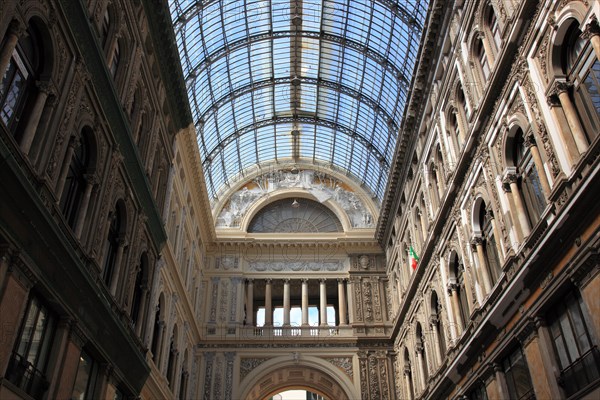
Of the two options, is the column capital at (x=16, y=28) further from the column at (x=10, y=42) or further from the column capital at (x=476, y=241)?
the column capital at (x=476, y=241)

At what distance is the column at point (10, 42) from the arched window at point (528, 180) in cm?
1148

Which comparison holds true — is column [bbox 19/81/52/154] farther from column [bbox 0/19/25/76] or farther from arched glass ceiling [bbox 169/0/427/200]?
arched glass ceiling [bbox 169/0/427/200]

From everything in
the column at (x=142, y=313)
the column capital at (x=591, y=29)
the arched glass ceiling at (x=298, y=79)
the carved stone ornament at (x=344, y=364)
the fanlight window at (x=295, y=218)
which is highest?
the arched glass ceiling at (x=298, y=79)

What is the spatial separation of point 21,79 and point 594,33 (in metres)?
11.3

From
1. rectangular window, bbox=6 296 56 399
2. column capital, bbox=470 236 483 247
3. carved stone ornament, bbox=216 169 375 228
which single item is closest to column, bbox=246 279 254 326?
carved stone ornament, bbox=216 169 375 228

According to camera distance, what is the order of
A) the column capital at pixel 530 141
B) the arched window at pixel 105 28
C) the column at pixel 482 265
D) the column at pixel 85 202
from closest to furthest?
1. the column capital at pixel 530 141
2. the column at pixel 85 202
3. the arched window at pixel 105 28
4. the column at pixel 482 265

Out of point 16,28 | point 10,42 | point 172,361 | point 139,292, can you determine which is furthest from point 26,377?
point 172,361

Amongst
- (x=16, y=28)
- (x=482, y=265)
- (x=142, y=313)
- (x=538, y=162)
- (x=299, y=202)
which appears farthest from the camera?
(x=299, y=202)

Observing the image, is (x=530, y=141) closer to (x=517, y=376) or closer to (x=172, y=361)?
(x=517, y=376)

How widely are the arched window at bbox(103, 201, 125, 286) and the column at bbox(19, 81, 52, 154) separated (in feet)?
16.4

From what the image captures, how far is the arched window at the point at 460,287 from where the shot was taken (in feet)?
61.7

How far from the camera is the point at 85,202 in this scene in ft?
46.8

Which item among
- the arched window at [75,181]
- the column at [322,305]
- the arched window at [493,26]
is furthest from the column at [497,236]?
the column at [322,305]

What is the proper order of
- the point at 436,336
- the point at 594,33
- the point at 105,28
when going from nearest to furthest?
the point at 594,33 → the point at 105,28 → the point at 436,336
